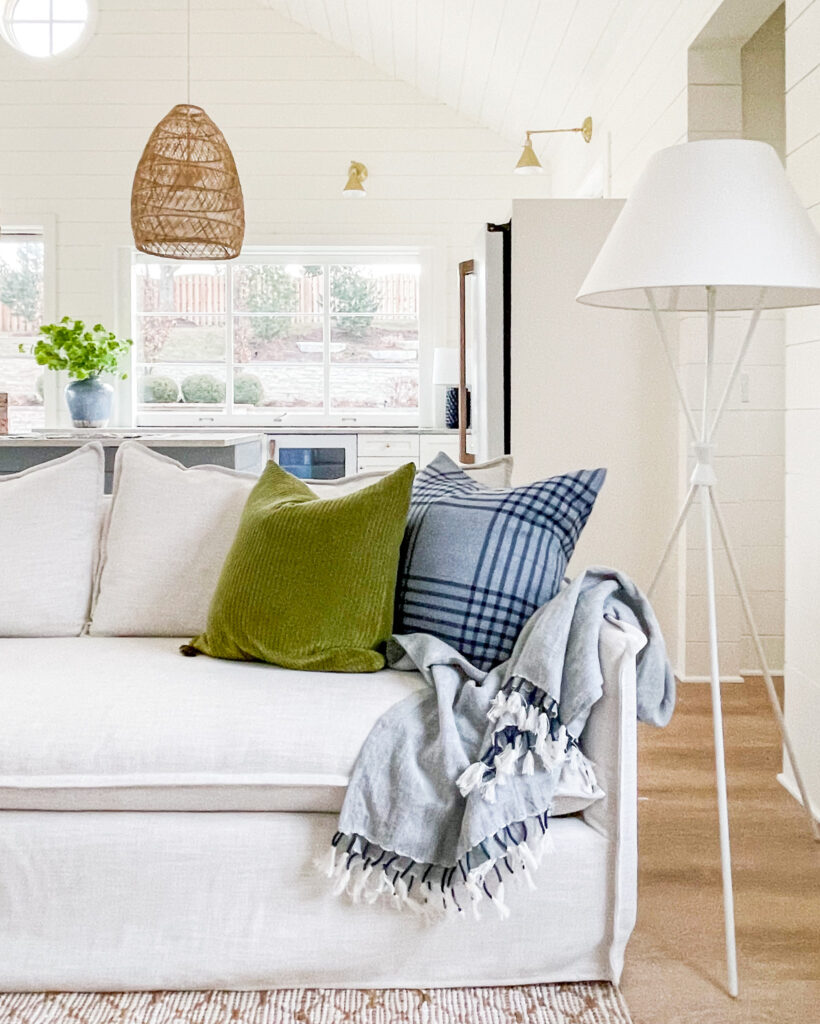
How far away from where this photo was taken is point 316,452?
6602 millimetres

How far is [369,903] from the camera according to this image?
1.80 metres

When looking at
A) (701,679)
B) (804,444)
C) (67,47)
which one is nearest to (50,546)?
(804,444)

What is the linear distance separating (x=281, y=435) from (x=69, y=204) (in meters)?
2.11

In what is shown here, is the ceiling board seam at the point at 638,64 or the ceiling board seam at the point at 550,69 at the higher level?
the ceiling board seam at the point at 550,69

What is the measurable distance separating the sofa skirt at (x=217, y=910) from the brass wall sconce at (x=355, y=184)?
5.25 metres

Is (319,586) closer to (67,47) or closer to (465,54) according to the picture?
(465,54)

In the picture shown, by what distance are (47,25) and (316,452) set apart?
3.35 m

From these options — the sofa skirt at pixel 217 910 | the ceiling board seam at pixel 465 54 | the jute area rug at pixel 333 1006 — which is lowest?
the jute area rug at pixel 333 1006

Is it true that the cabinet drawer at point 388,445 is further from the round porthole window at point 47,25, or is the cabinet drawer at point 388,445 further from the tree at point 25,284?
the round porthole window at point 47,25

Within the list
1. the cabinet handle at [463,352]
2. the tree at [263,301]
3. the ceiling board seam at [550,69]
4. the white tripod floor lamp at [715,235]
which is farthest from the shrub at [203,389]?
the white tripod floor lamp at [715,235]

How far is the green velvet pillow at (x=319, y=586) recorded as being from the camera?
208 centimetres

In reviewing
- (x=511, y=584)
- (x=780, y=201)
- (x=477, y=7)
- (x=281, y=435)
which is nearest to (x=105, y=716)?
(x=511, y=584)

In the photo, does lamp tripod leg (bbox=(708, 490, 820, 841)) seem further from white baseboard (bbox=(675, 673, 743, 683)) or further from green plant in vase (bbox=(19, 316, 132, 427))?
green plant in vase (bbox=(19, 316, 132, 427))

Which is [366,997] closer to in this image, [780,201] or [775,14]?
[780,201]
